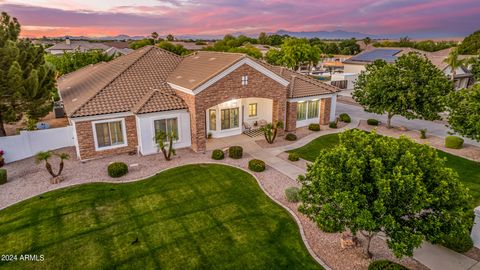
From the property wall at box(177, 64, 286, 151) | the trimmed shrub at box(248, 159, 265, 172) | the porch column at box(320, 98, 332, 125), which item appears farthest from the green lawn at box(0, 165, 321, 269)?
the porch column at box(320, 98, 332, 125)

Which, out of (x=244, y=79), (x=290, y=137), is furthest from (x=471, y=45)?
(x=244, y=79)

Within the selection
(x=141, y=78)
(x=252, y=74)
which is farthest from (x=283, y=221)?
(x=141, y=78)

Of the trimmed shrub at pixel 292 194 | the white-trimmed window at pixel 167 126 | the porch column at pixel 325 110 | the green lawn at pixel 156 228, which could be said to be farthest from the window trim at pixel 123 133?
the porch column at pixel 325 110

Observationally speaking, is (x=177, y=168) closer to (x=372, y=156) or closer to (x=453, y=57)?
(x=372, y=156)

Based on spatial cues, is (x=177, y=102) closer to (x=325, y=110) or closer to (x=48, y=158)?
(x=48, y=158)

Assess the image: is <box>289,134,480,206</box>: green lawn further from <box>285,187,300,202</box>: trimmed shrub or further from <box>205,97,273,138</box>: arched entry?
<box>205,97,273,138</box>: arched entry
